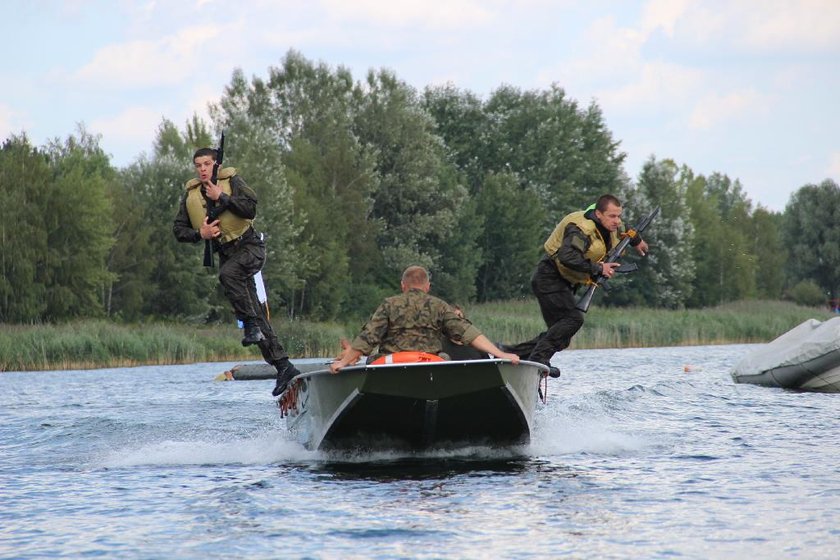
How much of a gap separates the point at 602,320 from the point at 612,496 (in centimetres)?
3496

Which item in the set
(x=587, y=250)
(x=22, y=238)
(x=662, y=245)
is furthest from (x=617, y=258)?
(x=662, y=245)

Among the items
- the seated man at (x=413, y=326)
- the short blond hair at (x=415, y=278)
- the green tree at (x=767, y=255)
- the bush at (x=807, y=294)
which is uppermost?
the green tree at (x=767, y=255)

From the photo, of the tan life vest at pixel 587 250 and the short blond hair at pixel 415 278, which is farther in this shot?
the tan life vest at pixel 587 250

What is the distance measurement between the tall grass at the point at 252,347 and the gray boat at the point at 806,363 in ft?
51.8

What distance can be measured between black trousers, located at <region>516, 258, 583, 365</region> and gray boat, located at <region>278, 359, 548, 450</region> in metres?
1.65

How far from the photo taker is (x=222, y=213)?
13188 millimetres

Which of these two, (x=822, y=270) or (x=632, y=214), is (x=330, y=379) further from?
(x=822, y=270)

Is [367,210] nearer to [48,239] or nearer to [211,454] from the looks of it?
[48,239]

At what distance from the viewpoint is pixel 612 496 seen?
10664 millimetres

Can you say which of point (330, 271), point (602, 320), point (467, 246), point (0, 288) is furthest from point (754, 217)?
point (0, 288)

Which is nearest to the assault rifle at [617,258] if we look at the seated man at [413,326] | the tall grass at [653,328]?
the seated man at [413,326]

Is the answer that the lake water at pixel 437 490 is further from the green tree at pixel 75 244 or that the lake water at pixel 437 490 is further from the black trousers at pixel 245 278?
the green tree at pixel 75 244

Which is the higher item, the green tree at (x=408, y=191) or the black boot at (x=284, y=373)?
the green tree at (x=408, y=191)

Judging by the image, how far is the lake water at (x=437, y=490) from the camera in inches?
347
